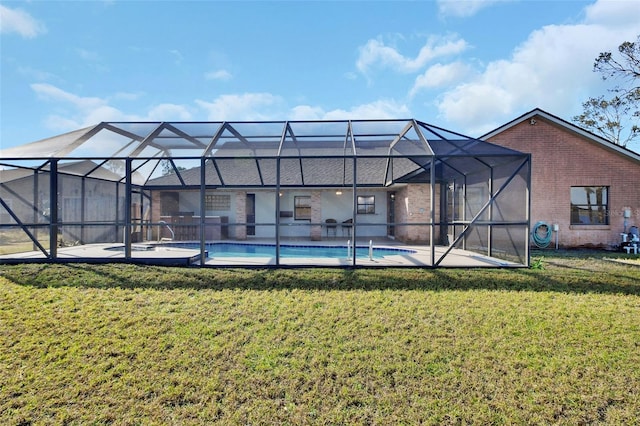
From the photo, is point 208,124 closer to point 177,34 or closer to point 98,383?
point 177,34

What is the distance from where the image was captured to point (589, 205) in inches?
449

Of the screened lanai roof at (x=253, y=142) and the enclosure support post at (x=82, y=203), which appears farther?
the enclosure support post at (x=82, y=203)

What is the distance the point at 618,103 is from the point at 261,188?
19250mm

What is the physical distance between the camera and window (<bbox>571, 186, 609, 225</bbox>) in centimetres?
1137

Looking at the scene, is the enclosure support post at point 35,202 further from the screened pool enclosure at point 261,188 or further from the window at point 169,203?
the window at point 169,203

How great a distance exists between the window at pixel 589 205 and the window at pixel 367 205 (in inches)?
289

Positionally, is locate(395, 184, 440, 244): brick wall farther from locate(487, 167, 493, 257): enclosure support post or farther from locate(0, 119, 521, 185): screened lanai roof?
locate(487, 167, 493, 257): enclosure support post

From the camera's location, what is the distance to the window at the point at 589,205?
448 inches

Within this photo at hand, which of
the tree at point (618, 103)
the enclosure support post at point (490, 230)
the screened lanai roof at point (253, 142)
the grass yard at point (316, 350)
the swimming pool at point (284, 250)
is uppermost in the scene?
the tree at point (618, 103)

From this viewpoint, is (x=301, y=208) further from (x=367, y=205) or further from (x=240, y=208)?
(x=367, y=205)


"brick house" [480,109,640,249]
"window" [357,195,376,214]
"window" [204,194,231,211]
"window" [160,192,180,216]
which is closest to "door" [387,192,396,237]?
"window" [357,195,376,214]

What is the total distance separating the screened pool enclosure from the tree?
1137 centimetres

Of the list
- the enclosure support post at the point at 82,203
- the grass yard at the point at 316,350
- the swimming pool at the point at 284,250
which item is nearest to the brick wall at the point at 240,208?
the swimming pool at the point at 284,250

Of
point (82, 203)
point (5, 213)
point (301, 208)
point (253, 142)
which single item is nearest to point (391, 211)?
point (301, 208)
